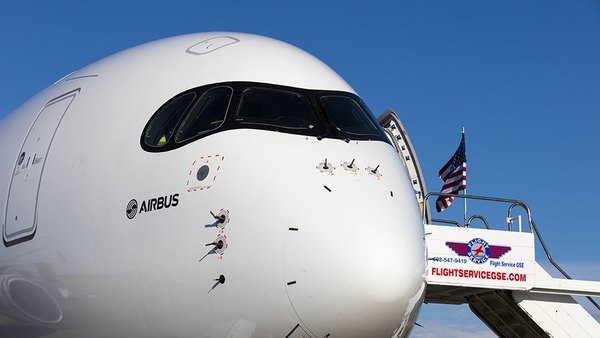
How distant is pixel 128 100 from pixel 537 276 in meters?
10.3

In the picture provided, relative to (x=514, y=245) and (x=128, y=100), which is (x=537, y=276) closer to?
(x=514, y=245)

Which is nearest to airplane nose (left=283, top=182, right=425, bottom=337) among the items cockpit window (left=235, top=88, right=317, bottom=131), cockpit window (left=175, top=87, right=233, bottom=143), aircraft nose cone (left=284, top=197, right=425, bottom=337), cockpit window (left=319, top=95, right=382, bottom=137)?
aircraft nose cone (left=284, top=197, right=425, bottom=337)

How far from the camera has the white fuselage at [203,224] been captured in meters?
7.99

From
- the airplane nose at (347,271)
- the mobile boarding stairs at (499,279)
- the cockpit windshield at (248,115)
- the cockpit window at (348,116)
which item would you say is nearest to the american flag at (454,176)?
the mobile boarding stairs at (499,279)

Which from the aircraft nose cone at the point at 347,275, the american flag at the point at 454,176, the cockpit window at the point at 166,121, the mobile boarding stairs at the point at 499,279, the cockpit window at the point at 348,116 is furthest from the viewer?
the american flag at the point at 454,176

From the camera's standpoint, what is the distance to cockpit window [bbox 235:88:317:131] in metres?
9.24

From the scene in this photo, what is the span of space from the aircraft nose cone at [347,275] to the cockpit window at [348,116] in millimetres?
1638

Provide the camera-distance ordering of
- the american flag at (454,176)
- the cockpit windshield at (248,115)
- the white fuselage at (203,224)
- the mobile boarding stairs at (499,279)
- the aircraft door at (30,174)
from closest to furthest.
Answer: the white fuselage at (203,224) < the cockpit windshield at (248,115) < the aircraft door at (30,174) < the mobile boarding stairs at (499,279) < the american flag at (454,176)

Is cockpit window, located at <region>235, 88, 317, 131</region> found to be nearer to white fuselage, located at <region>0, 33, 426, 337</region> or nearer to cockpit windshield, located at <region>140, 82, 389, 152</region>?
cockpit windshield, located at <region>140, 82, 389, 152</region>

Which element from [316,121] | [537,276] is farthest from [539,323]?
[316,121]

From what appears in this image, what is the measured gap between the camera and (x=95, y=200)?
31.7 feet

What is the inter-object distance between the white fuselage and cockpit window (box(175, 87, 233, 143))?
8.0 inches

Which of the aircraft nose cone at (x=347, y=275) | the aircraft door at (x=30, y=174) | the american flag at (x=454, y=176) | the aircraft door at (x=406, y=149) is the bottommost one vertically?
the aircraft nose cone at (x=347, y=275)

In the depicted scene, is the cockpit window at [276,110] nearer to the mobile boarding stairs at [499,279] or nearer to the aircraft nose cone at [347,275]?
the aircraft nose cone at [347,275]
